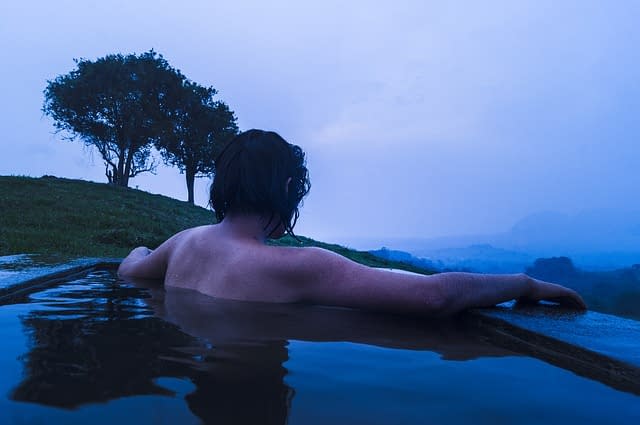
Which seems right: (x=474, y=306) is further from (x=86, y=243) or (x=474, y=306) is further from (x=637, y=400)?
(x=86, y=243)

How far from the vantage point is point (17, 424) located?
51.1 inches

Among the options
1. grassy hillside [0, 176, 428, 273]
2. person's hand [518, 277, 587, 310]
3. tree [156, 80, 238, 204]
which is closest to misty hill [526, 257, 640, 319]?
person's hand [518, 277, 587, 310]

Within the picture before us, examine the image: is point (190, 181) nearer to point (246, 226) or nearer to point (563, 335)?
point (246, 226)

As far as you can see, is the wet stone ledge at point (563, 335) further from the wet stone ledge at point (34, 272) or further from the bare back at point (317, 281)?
the bare back at point (317, 281)

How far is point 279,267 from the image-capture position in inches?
115

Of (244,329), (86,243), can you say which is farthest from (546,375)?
(86,243)

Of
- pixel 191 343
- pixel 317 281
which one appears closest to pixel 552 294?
pixel 317 281

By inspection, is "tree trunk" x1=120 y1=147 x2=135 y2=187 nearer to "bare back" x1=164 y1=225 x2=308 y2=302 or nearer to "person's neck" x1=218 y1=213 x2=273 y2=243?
"bare back" x1=164 y1=225 x2=308 y2=302

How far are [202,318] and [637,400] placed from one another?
2.09 metres

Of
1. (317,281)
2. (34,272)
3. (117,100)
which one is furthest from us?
(117,100)

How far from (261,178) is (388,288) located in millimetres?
1170

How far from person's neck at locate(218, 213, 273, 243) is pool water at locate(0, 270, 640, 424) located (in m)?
0.61

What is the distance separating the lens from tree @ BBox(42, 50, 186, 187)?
28.5 metres

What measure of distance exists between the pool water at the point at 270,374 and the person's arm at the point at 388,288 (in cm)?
12
